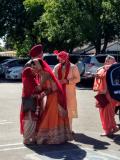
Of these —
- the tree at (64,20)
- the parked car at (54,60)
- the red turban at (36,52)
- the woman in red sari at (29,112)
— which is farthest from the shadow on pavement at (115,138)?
the tree at (64,20)

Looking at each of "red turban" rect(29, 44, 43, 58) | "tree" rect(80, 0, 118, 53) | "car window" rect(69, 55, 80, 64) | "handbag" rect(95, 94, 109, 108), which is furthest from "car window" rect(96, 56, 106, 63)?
"red turban" rect(29, 44, 43, 58)

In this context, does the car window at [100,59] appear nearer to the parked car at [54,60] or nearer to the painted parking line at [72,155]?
the parked car at [54,60]

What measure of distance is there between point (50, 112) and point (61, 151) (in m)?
0.87

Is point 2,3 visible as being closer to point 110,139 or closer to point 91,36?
point 91,36

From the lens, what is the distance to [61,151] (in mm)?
9430

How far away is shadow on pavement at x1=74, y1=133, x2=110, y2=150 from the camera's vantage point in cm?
992

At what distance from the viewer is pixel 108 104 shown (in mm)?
11203

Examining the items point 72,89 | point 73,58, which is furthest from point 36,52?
point 73,58

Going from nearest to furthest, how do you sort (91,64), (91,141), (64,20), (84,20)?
(91,141) → (91,64) → (84,20) → (64,20)

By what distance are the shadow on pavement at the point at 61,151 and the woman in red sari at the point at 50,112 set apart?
0.18 meters

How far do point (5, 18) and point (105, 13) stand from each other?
1505 centimetres

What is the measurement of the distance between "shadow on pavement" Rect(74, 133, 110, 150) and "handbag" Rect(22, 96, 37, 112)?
126 cm

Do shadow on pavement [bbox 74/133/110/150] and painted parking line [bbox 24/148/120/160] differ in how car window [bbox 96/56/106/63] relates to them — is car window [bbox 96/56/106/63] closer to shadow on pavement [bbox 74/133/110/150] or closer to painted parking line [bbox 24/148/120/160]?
shadow on pavement [bbox 74/133/110/150]

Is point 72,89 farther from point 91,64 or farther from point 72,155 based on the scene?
point 91,64
